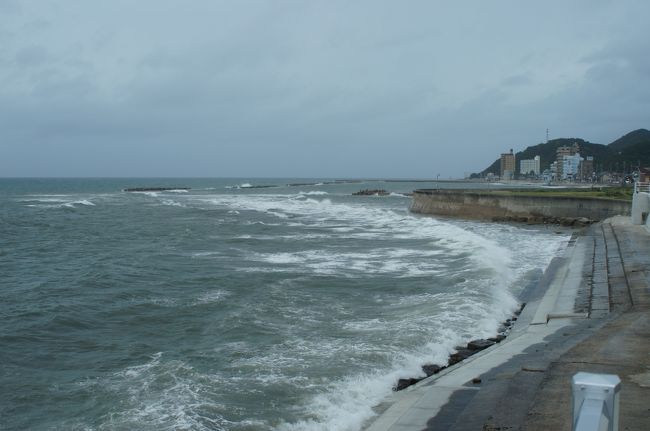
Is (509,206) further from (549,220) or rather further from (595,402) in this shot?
(595,402)

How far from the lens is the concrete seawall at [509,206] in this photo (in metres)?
37.7

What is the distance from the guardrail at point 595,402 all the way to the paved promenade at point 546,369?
3.18 meters

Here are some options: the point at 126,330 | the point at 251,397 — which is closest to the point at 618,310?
the point at 251,397

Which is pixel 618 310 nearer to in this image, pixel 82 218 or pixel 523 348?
pixel 523 348

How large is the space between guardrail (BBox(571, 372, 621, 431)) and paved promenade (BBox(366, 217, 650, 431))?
10.4 feet

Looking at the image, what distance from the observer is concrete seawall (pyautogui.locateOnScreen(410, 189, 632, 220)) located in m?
37.7

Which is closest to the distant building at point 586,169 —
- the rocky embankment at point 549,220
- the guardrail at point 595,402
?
the rocky embankment at point 549,220

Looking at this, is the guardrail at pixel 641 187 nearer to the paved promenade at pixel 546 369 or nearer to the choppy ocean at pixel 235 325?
the choppy ocean at pixel 235 325

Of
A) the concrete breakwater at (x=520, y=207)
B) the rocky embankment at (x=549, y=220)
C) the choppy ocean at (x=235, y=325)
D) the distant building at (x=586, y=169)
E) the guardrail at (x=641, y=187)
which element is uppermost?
the distant building at (x=586, y=169)

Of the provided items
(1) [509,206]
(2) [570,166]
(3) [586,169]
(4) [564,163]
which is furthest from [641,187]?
(4) [564,163]

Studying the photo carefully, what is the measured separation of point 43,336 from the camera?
12.3 metres

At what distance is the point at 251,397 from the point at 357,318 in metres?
4.95

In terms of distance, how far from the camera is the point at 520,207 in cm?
4309

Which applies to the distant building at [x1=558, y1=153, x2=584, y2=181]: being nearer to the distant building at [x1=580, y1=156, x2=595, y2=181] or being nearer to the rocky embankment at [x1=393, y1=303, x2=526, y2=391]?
the distant building at [x1=580, y1=156, x2=595, y2=181]
